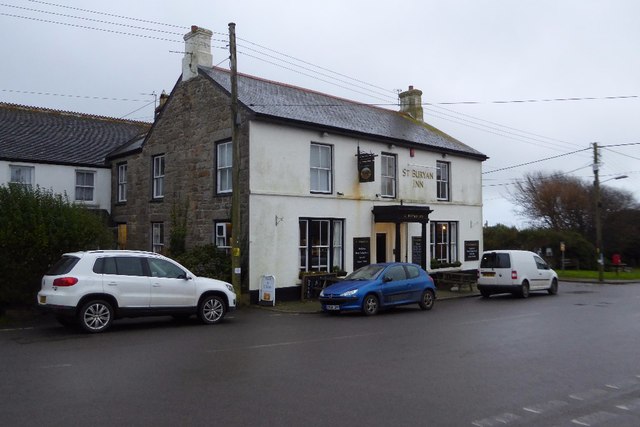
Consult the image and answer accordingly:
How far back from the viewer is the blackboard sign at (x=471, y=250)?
26.1m

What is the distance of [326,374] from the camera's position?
26.4ft

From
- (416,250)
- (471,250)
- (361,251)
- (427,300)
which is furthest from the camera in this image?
(471,250)

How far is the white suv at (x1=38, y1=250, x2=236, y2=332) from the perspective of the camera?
11.8 m

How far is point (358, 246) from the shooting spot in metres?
20.9

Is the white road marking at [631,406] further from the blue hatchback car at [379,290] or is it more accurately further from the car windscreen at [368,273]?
the car windscreen at [368,273]

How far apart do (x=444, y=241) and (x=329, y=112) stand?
7.98 metres

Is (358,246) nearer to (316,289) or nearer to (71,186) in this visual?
(316,289)

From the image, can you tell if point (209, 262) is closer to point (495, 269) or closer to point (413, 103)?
point (495, 269)

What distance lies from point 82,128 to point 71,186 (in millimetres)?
5189

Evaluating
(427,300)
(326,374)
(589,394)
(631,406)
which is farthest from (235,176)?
(631,406)

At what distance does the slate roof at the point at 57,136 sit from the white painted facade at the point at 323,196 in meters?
11.4

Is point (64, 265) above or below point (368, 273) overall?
above

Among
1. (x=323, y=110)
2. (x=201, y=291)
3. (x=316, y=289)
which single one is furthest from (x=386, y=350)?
(x=323, y=110)

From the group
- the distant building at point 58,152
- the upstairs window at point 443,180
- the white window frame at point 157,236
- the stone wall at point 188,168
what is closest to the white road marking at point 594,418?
the stone wall at point 188,168
